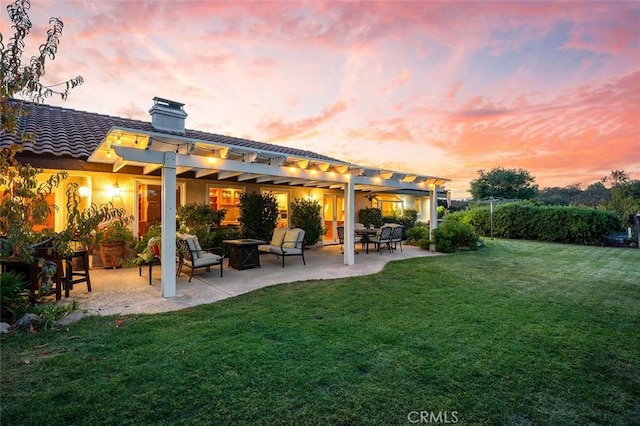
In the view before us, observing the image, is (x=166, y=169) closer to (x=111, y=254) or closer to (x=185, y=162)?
(x=185, y=162)

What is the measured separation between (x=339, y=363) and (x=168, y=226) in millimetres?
4073

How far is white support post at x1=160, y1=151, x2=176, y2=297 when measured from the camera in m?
5.51

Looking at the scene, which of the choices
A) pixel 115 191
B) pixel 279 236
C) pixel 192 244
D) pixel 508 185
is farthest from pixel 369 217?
pixel 508 185

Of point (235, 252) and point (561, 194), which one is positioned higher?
point (561, 194)

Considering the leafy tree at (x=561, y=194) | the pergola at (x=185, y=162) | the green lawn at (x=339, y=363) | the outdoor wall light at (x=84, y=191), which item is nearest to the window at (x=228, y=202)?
the pergola at (x=185, y=162)

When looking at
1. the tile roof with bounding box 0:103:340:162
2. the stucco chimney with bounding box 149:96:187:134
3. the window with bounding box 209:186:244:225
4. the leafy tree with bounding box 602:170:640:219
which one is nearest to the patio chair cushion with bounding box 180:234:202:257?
the tile roof with bounding box 0:103:340:162

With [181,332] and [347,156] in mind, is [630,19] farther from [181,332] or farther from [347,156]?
[347,156]

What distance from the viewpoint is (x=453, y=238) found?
472 inches

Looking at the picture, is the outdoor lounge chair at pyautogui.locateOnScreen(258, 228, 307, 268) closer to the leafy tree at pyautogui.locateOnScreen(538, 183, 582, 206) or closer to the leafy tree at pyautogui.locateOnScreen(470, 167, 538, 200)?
the leafy tree at pyautogui.locateOnScreen(470, 167, 538, 200)

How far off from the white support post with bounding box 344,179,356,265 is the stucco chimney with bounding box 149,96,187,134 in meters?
6.18

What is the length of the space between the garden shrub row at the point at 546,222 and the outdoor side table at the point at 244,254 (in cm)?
1571

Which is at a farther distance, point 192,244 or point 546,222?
point 546,222

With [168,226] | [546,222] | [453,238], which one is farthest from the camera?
[546,222]

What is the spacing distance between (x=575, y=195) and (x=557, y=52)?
4084 centimetres
